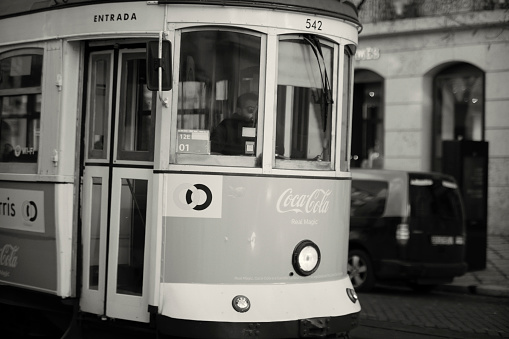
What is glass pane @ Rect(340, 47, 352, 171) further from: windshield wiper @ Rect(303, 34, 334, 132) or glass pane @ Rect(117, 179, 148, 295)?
glass pane @ Rect(117, 179, 148, 295)

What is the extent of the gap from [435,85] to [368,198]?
28.9 ft

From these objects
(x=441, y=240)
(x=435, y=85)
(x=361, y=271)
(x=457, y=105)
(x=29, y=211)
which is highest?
(x=435, y=85)

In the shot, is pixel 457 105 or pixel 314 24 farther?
pixel 457 105

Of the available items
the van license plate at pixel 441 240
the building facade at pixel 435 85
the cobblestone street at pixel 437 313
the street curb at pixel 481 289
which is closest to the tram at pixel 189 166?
the cobblestone street at pixel 437 313

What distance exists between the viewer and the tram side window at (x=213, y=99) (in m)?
6.53

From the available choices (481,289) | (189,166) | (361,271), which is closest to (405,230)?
(361,271)

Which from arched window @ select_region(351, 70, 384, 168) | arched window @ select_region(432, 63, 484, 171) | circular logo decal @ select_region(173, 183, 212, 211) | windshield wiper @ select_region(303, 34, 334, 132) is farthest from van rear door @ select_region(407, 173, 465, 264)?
arched window @ select_region(351, 70, 384, 168)

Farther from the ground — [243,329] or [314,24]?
[314,24]

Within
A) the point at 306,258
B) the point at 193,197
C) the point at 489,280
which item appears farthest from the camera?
the point at 489,280

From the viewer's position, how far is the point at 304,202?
6.71m

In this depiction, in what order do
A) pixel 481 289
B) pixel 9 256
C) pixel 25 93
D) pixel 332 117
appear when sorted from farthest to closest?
pixel 481 289 < pixel 9 256 < pixel 25 93 < pixel 332 117

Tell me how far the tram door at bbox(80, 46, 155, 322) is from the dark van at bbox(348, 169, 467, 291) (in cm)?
628

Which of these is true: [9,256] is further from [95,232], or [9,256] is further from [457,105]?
[457,105]

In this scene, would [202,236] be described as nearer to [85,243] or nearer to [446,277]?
[85,243]
